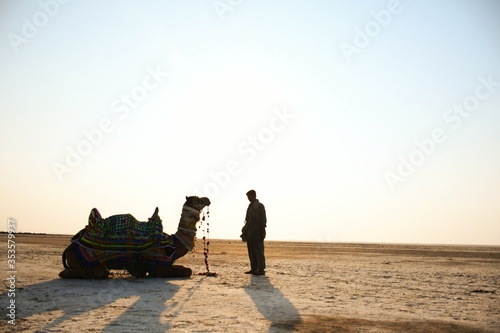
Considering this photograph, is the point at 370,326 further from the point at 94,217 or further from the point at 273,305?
the point at 94,217

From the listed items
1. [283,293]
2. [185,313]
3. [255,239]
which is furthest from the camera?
[255,239]

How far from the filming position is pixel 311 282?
12445 millimetres

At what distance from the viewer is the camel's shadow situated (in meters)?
6.71

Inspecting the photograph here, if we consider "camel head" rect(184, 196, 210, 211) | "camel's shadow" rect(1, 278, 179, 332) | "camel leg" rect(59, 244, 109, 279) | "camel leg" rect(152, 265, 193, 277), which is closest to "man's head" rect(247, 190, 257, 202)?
"camel head" rect(184, 196, 210, 211)

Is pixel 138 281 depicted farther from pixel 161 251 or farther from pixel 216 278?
pixel 216 278

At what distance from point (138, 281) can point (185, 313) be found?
4108 millimetres

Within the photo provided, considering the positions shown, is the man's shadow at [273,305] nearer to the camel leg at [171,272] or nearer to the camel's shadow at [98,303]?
the camel's shadow at [98,303]

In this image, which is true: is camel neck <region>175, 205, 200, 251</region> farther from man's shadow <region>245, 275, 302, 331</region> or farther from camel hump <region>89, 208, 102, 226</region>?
camel hump <region>89, 208, 102, 226</region>

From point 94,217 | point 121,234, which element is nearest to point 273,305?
point 121,234

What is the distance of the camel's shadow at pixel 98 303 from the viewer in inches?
264

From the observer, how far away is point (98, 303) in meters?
8.24

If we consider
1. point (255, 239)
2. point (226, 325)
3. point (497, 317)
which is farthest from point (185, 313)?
point (255, 239)

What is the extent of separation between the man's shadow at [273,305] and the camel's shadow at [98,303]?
155 centimetres

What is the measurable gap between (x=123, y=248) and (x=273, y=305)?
444 cm
